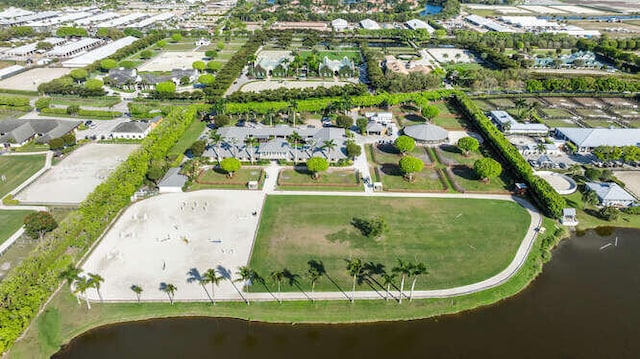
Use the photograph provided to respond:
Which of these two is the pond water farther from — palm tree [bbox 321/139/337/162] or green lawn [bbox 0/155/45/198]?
green lawn [bbox 0/155/45/198]

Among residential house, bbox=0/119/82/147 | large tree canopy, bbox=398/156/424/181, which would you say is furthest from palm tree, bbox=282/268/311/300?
residential house, bbox=0/119/82/147

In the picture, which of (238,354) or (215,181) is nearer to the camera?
(238,354)

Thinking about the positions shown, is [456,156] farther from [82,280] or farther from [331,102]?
[82,280]

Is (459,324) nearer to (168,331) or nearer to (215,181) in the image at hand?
(168,331)

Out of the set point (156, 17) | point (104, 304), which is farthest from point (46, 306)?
point (156, 17)

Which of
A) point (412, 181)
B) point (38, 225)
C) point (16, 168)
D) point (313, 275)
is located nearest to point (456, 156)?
point (412, 181)

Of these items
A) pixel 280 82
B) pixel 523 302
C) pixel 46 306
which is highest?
pixel 280 82

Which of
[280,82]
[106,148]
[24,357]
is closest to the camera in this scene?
[24,357]
